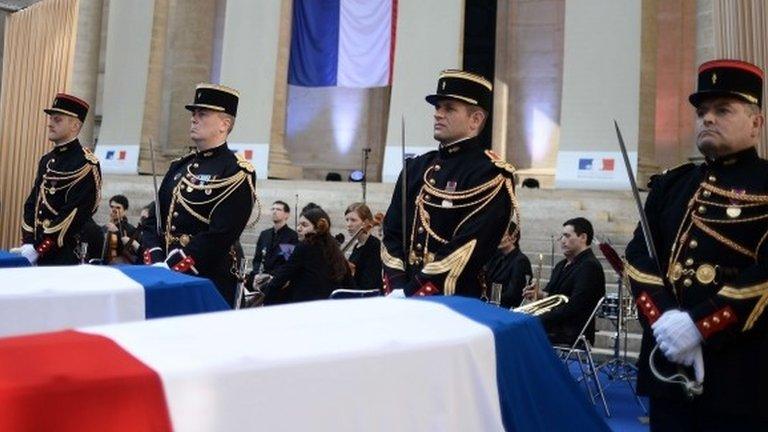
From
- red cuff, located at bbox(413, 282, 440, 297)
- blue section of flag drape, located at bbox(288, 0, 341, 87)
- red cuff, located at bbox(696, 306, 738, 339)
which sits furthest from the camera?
blue section of flag drape, located at bbox(288, 0, 341, 87)

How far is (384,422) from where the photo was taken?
1.73 m

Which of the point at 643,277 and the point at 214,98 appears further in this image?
the point at 214,98

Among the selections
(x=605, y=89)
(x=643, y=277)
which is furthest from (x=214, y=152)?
(x=605, y=89)

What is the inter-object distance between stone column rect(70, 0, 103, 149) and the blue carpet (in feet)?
42.3

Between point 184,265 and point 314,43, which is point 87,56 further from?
point 184,265

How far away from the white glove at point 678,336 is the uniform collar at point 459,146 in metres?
1.75

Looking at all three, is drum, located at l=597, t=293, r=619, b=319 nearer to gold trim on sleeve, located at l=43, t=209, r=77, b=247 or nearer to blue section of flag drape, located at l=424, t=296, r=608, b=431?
gold trim on sleeve, located at l=43, t=209, r=77, b=247

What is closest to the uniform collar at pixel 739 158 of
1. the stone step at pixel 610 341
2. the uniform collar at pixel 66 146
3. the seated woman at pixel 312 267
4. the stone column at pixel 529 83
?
the seated woman at pixel 312 267

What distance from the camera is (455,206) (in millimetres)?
4145

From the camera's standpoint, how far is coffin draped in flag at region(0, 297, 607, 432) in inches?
53.1

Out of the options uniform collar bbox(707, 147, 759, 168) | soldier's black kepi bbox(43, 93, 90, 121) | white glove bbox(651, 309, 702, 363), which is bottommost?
white glove bbox(651, 309, 702, 363)

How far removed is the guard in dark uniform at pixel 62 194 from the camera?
6016 millimetres

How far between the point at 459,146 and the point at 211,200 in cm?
161

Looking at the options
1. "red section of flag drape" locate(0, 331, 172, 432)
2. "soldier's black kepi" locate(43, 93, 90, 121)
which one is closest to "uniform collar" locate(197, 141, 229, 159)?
"soldier's black kepi" locate(43, 93, 90, 121)
